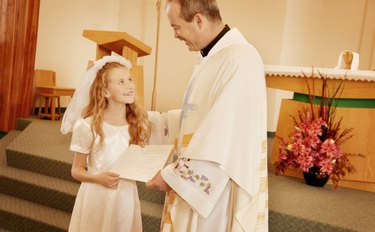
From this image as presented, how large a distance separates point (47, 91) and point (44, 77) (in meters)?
0.38

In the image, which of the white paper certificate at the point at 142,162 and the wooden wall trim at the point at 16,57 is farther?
the wooden wall trim at the point at 16,57

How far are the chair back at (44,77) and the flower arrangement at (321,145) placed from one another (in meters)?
4.09

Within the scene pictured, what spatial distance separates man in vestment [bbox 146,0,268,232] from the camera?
58.2 inches

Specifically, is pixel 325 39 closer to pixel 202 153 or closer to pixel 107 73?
pixel 107 73

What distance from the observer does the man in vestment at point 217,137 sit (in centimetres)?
148

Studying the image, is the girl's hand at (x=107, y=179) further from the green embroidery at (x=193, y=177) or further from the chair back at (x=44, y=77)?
the chair back at (x=44, y=77)

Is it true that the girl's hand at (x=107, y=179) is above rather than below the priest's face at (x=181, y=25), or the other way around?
below

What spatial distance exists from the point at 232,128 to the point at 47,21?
5733 millimetres

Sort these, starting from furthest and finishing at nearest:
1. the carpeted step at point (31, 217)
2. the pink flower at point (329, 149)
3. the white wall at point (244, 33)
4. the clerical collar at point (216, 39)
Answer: the white wall at point (244, 33) → the carpeted step at point (31, 217) → the pink flower at point (329, 149) → the clerical collar at point (216, 39)

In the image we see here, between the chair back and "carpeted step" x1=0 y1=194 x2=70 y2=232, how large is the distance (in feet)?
8.76

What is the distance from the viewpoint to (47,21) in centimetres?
647

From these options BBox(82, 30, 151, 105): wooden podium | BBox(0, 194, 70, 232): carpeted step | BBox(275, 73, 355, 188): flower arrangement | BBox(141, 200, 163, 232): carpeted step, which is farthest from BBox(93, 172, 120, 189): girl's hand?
BBox(275, 73, 355, 188): flower arrangement

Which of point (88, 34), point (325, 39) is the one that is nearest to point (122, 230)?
point (88, 34)

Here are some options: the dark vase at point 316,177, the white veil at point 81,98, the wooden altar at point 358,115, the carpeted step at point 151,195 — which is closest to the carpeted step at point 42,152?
the carpeted step at point 151,195
